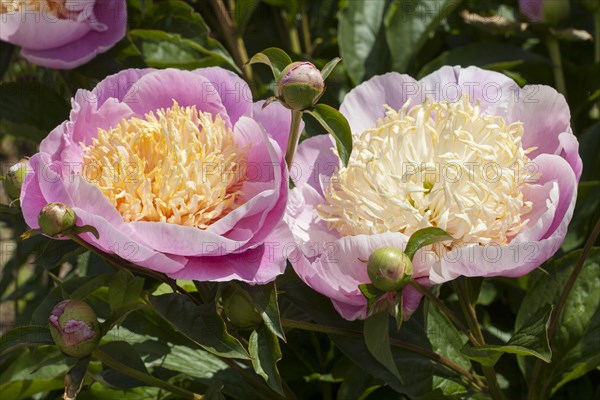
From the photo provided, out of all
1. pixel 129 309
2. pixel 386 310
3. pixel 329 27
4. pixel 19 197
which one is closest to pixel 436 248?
pixel 386 310

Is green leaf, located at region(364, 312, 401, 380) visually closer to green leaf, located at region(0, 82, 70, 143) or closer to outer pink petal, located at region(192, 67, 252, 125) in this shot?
outer pink petal, located at region(192, 67, 252, 125)

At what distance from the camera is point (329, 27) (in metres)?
1.70

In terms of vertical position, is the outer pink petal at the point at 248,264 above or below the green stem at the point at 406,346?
above

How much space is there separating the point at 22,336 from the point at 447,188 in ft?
1.43

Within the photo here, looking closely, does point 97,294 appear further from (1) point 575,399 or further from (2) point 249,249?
(1) point 575,399

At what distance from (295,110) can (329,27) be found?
882mm

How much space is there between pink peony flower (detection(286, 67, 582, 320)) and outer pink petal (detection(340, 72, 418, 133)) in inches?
0.8

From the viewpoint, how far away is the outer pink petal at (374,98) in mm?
1066

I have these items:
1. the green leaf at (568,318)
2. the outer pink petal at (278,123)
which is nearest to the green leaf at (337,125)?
the outer pink petal at (278,123)

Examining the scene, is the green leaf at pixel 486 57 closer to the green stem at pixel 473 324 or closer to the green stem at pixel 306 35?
the green stem at pixel 306 35

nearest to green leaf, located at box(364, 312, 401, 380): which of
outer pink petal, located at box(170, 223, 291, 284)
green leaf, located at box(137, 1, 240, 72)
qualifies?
outer pink petal, located at box(170, 223, 291, 284)

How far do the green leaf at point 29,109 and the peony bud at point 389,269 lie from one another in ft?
2.33

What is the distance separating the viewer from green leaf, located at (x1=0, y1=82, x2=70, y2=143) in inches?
53.3

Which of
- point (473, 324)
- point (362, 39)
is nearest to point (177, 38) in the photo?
point (362, 39)
